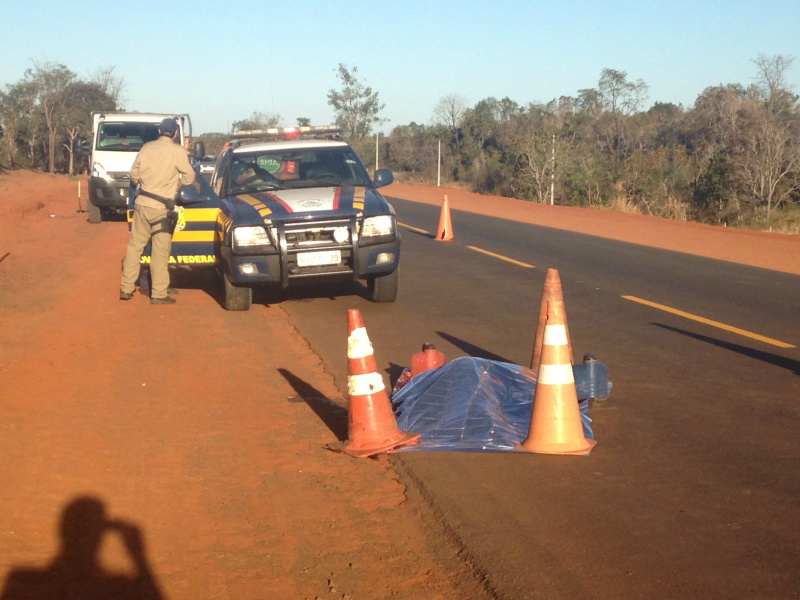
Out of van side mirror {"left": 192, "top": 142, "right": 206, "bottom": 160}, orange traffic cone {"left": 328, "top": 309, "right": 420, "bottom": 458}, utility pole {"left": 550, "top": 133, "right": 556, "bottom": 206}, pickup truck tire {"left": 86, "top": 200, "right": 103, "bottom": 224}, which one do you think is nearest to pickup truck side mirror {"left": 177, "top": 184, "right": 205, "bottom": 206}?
orange traffic cone {"left": 328, "top": 309, "right": 420, "bottom": 458}

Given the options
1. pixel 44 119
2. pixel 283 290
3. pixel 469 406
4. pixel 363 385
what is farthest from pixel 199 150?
pixel 44 119

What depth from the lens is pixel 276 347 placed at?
8.33 meters

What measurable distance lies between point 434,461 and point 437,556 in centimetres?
122

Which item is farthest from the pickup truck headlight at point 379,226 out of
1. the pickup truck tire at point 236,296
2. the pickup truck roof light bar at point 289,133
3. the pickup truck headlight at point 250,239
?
the pickup truck roof light bar at point 289,133

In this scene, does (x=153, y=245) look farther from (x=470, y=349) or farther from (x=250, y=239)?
(x=470, y=349)

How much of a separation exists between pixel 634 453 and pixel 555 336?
0.78 meters

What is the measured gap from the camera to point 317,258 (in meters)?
9.55

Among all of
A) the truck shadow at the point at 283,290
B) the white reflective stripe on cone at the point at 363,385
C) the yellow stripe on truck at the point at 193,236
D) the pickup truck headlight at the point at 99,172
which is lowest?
the truck shadow at the point at 283,290

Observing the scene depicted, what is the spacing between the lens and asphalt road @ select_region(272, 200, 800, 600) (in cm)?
382

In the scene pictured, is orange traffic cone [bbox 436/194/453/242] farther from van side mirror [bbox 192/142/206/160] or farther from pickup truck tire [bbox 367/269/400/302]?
pickup truck tire [bbox 367/269/400/302]

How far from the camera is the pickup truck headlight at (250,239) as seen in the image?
9.45 m

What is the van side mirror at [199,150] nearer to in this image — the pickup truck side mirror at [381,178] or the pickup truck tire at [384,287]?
the pickup truck side mirror at [381,178]

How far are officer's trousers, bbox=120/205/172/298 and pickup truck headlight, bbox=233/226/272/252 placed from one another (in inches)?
Answer: 53.9

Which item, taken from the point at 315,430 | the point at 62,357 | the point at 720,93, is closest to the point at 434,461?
the point at 315,430
